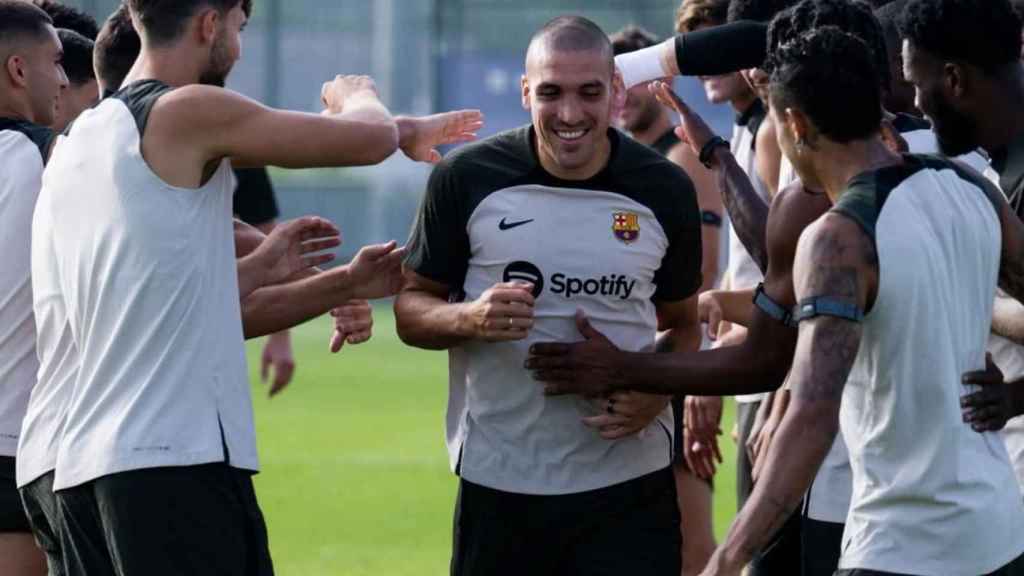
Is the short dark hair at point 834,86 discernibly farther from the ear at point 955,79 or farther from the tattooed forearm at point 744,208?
the tattooed forearm at point 744,208

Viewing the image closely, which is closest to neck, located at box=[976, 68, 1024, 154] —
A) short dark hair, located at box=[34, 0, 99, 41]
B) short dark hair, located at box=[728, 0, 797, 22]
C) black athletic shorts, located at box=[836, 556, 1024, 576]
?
black athletic shorts, located at box=[836, 556, 1024, 576]

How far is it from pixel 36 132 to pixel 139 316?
131cm

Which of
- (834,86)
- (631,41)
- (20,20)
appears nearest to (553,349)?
(834,86)

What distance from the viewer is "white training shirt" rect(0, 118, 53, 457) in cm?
607

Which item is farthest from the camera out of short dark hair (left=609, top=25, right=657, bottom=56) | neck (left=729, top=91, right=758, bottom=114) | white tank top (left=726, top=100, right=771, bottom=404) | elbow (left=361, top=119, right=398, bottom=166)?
short dark hair (left=609, top=25, right=657, bottom=56)

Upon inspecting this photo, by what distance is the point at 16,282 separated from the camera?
6070 mm

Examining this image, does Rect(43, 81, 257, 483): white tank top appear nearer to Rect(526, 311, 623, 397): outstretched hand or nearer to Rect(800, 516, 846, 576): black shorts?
Rect(526, 311, 623, 397): outstretched hand

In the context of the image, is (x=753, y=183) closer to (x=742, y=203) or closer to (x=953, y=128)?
(x=742, y=203)

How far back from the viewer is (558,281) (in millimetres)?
6070

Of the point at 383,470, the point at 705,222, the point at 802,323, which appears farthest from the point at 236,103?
the point at 383,470

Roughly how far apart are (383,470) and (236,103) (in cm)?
861

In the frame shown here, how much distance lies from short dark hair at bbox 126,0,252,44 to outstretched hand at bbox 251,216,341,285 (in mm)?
868

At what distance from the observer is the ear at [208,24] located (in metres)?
5.37

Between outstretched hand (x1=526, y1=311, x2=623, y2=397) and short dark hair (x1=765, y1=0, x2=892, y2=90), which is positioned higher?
short dark hair (x1=765, y1=0, x2=892, y2=90)
